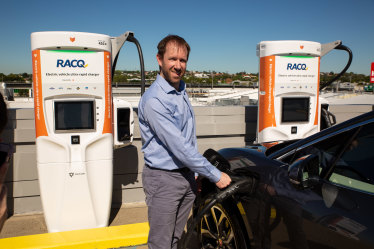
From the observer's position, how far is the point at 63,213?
378 centimetres

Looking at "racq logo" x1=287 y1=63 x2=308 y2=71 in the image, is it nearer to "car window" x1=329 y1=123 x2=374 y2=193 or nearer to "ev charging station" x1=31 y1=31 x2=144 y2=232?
"ev charging station" x1=31 y1=31 x2=144 y2=232

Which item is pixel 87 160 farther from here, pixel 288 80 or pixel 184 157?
pixel 288 80

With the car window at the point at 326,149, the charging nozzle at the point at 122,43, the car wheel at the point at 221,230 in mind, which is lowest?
the car wheel at the point at 221,230

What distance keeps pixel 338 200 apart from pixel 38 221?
12.8ft

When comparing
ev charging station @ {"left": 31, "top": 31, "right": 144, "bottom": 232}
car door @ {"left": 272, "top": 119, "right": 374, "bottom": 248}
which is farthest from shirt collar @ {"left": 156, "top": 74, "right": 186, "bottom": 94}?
ev charging station @ {"left": 31, "top": 31, "right": 144, "bottom": 232}

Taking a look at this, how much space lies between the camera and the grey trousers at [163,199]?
2.25 meters

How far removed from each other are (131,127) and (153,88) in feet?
6.69

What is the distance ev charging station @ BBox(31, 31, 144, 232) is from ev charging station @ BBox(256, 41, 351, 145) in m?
2.03

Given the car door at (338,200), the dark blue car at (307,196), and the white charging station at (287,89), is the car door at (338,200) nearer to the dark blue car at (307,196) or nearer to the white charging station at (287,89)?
the dark blue car at (307,196)

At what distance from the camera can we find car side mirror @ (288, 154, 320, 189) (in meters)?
1.86

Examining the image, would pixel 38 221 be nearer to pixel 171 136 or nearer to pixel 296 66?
pixel 171 136

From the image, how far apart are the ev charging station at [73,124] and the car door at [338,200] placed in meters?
2.38

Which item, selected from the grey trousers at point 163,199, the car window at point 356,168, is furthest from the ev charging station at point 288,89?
the grey trousers at point 163,199

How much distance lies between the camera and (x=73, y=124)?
366 cm
